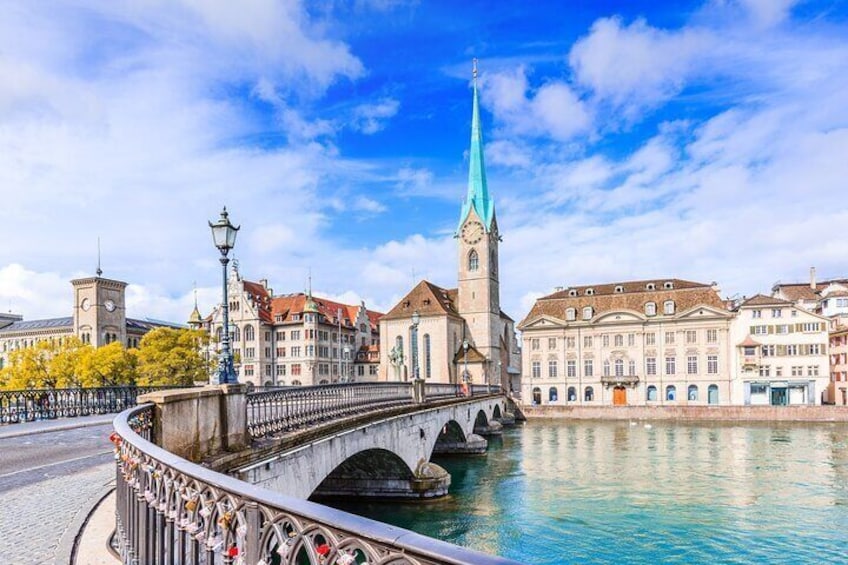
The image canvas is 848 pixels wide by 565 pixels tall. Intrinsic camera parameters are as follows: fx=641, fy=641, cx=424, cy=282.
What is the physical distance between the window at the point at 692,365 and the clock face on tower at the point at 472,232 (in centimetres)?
2687

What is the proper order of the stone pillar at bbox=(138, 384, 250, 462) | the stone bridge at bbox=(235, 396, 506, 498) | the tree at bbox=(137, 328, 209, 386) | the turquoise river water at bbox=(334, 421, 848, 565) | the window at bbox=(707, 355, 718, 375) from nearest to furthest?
the stone pillar at bbox=(138, 384, 250, 462) < the stone bridge at bbox=(235, 396, 506, 498) < the turquoise river water at bbox=(334, 421, 848, 565) < the tree at bbox=(137, 328, 209, 386) < the window at bbox=(707, 355, 718, 375)

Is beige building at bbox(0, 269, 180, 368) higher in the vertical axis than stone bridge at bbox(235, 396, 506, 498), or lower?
higher

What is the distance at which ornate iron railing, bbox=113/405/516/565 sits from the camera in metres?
2.46

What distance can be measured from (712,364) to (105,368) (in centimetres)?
5434

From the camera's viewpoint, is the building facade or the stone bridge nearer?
the stone bridge

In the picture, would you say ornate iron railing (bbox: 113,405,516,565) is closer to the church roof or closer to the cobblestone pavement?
the cobblestone pavement

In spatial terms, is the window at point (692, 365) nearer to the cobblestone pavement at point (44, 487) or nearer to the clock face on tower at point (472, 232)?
the clock face on tower at point (472, 232)

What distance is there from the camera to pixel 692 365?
207ft

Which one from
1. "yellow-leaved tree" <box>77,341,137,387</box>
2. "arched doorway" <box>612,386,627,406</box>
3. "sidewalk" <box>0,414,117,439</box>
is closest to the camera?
"sidewalk" <box>0,414,117,439</box>

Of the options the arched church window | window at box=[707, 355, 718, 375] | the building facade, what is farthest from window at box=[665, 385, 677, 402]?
the arched church window

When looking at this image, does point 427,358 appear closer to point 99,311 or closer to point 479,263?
point 479,263

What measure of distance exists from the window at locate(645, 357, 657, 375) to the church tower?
1680 cm

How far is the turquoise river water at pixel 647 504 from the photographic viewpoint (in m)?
18.7

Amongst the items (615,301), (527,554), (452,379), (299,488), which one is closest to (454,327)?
(452,379)
